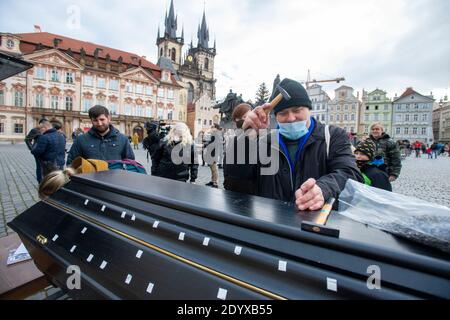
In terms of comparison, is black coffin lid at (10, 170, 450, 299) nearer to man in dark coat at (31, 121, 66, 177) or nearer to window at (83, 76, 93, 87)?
man in dark coat at (31, 121, 66, 177)

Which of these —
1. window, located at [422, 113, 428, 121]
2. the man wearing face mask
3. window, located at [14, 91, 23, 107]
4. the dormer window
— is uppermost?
the dormer window

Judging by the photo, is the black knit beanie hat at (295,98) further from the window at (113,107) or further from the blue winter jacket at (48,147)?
the window at (113,107)

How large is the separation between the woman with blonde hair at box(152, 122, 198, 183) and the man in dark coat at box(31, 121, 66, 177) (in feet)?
10.3

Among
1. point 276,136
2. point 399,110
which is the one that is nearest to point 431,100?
point 399,110

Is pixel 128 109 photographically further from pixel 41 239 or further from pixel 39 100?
pixel 41 239

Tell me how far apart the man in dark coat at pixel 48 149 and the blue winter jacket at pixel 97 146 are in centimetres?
317

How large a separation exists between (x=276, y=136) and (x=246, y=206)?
73 centimetres

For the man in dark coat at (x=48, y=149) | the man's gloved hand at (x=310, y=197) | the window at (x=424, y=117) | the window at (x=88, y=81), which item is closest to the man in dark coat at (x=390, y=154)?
the man's gloved hand at (x=310, y=197)

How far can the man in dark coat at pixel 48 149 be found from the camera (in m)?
5.54

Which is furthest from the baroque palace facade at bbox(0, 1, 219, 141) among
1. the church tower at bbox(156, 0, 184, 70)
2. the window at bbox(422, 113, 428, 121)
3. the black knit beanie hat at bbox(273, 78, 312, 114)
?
the window at bbox(422, 113, 428, 121)

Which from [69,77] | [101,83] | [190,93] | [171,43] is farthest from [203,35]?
[69,77]

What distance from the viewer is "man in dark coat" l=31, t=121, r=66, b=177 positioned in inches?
218

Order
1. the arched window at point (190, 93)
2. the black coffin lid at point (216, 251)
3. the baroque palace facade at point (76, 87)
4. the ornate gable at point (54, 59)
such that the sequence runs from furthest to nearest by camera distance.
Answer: the arched window at point (190, 93), the ornate gable at point (54, 59), the baroque palace facade at point (76, 87), the black coffin lid at point (216, 251)

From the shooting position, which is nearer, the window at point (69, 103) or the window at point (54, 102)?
the window at point (54, 102)
